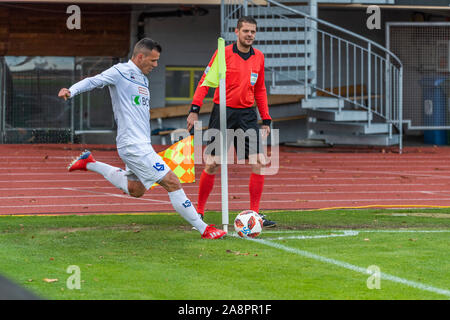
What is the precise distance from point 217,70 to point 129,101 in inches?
43.1

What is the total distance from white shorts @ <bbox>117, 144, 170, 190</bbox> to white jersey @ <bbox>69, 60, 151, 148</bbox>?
0.07 m

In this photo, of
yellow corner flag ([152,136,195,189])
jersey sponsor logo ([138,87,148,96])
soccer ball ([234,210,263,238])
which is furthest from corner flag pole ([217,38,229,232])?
yellow corner flag ([152,136,195,189])

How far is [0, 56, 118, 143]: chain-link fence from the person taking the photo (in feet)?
71.8

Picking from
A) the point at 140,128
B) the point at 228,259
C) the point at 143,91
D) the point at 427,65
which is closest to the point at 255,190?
the point at 140,128

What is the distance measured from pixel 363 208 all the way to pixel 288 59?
26.3ft

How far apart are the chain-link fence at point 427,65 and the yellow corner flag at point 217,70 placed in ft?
44.6

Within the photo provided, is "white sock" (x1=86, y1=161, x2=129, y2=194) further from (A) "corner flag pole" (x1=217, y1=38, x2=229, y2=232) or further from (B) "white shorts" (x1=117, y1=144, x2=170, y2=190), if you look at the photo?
(A) "corner flag pole" (x1=217, y1=38, x2=229, y2=232)

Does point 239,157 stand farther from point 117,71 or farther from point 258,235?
point 117,71

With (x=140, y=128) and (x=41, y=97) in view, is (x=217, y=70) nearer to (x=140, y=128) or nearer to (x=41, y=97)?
(x=140, y=128)

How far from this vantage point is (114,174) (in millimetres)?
8039

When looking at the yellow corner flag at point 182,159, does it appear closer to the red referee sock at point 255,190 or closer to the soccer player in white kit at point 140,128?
the red referee sock at point 255,190

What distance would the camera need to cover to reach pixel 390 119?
1881cm

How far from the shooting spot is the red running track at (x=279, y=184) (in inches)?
459
